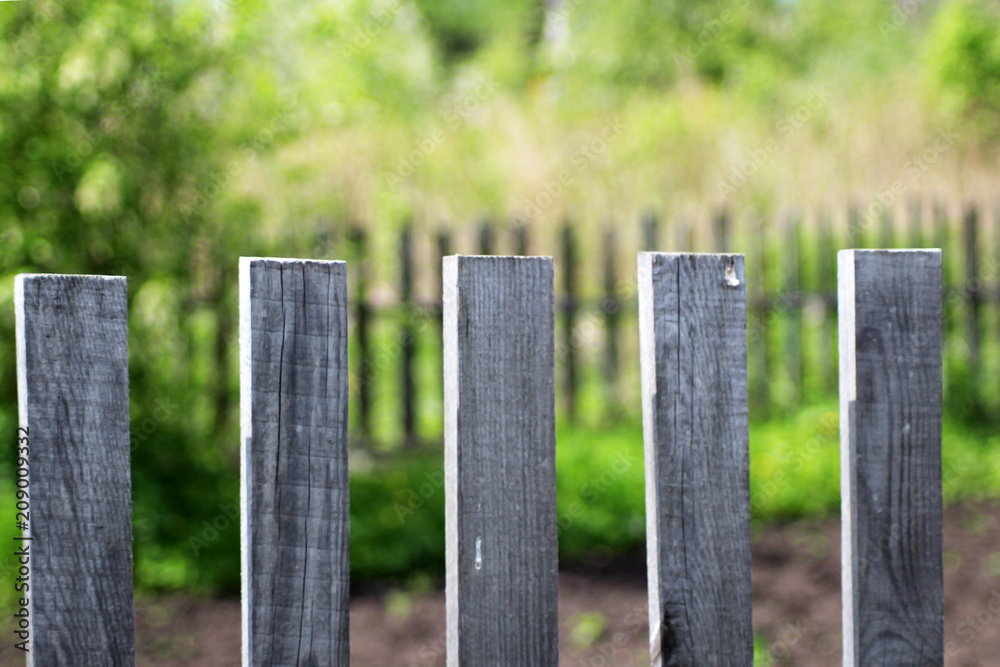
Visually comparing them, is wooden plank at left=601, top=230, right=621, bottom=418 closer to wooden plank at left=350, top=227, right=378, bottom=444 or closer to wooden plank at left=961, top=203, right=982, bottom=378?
wooden plank at left=350, top=227, right=378, bottom=444

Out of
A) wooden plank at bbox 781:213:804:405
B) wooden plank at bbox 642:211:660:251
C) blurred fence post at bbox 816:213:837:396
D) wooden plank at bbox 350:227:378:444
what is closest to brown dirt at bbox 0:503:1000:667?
wooden plank at bbox 350:227:378:444

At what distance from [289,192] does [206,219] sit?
0.59 m

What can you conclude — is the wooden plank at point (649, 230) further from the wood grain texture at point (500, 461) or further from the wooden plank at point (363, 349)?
the wood grain texture at point (500, 461)

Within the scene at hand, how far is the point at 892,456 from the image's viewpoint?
115 centimetres

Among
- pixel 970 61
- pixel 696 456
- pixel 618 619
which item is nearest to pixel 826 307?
pixel 618 619

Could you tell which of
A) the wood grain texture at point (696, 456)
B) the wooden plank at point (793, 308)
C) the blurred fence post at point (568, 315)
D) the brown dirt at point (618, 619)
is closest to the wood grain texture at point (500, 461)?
the wood grain texture at point (696, 456)

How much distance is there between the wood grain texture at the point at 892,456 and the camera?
114 centimetres

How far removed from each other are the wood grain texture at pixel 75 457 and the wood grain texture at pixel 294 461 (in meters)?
0.17

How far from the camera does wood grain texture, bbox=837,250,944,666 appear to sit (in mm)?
1144

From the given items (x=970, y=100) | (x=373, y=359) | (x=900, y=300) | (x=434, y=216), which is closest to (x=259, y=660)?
(x=900, y=300)

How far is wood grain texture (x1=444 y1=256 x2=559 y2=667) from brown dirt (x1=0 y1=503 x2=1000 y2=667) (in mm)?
1571

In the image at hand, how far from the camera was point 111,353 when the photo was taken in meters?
1.05

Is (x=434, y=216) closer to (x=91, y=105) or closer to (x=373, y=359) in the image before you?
(x=373, y=359)

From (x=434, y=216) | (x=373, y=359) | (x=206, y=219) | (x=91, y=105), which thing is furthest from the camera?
(x=434, y=216)
